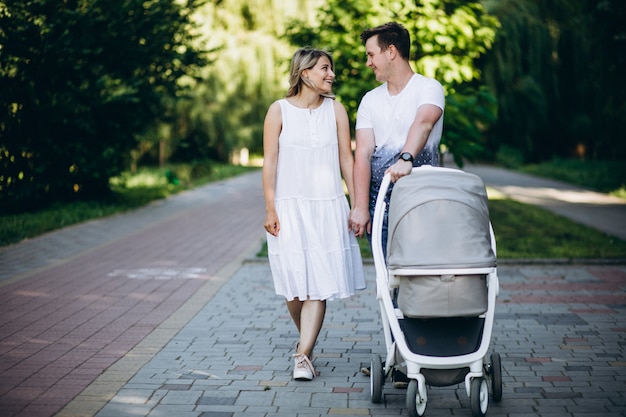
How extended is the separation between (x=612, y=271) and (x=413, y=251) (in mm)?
5496

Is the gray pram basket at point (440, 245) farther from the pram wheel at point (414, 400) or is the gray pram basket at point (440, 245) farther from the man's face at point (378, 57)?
the man's face at point (378, 57)

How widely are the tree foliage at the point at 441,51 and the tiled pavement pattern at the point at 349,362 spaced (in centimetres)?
407

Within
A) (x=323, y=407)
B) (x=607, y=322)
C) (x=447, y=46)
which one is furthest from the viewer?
(x=447, y=46)

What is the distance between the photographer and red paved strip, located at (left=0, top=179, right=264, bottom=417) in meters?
4.86

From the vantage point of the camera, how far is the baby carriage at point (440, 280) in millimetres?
3922

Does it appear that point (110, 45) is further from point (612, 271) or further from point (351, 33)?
point (612, 271)

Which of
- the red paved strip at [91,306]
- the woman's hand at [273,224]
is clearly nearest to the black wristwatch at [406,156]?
the woman's hand at [273,224]

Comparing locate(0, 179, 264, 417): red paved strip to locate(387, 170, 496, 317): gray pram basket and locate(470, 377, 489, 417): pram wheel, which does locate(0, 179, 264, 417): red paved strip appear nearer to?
locate(387, 170, 496, 317): gray pram basket

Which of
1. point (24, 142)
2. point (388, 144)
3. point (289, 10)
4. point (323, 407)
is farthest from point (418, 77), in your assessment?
point (289, 10)

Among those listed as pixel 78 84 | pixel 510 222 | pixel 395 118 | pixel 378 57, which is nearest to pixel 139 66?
pixel 78 84

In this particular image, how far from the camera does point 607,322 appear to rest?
6.32m

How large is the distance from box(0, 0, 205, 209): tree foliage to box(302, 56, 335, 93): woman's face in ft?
30.1

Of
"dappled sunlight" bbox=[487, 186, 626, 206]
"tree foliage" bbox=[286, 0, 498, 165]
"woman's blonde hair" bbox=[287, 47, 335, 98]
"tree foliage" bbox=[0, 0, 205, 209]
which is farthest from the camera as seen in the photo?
"dappled sunlight" bbox=[487, 186, 626, 206]

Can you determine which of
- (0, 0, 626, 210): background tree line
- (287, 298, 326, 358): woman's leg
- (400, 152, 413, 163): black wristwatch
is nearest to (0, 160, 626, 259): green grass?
(0, 0, 626, 210): background tree line
